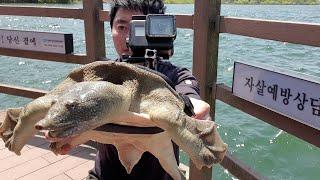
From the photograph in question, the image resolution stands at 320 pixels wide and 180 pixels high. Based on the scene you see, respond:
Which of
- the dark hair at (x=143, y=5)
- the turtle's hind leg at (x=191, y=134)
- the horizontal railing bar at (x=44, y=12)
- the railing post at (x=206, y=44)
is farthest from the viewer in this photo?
the horizontal railing bar at (x=44, y=12)

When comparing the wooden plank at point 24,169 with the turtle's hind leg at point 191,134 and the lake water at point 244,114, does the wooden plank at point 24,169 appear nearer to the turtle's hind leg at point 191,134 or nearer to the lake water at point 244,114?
the lake water at point 244,114

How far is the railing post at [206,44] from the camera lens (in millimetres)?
2387

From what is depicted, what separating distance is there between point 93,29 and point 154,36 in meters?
1.99

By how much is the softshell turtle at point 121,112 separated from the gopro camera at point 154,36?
7.9 inches

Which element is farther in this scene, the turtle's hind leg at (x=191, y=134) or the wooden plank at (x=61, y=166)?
the wooden plank at (x=61, y=166)

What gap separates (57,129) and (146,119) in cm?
22

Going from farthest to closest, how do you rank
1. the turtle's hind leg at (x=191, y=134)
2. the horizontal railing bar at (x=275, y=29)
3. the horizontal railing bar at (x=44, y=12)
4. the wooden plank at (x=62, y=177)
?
the horizontal railing bar at (x=44, y=12) → the wooden plank at (x=62, y=177) → the horizontal railing bar at (x=275, y=29) → the turtle's hind leg at (x=191, y=134)

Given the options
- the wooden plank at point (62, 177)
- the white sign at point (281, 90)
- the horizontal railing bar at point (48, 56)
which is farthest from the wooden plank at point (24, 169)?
the white sign at point (281, 90)

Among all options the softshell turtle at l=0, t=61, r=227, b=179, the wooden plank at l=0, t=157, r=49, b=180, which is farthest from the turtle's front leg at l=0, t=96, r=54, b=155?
the wooden plank at l=0, t=157, r=49, b=180

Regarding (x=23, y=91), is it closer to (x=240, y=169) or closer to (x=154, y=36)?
(x=240, y=169)

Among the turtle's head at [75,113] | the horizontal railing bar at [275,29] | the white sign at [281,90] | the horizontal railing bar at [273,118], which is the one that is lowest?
the horizontal railing bar at [273,118]

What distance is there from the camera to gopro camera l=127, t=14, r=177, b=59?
121cm

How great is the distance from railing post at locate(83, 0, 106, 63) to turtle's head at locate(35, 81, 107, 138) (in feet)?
7.39

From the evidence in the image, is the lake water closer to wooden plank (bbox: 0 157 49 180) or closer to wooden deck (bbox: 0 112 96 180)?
wooden deck (bbox: 0 112 96 180)
